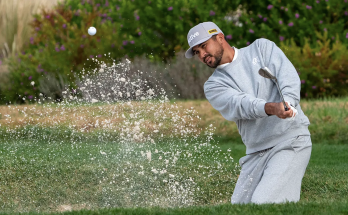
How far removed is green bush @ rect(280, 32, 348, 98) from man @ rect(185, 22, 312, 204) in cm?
836

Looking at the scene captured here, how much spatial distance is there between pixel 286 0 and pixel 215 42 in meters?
10.00

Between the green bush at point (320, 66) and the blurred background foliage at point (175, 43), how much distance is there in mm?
22

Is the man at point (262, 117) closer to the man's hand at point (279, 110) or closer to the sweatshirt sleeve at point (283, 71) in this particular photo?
the sweatshirt sleeve at point (283, 71)

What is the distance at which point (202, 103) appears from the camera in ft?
39.0

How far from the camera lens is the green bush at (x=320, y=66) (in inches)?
507

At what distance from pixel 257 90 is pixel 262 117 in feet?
0.97

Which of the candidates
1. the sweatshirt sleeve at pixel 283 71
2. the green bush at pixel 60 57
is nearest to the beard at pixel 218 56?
the sweatshirt sleeve at pixel 283 71

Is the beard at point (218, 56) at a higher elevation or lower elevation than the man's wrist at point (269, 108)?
higher

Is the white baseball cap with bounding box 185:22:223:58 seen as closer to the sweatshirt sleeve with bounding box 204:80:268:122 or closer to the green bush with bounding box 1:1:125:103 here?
the sweatshirt sleeve with bounding box 204:80:268:122

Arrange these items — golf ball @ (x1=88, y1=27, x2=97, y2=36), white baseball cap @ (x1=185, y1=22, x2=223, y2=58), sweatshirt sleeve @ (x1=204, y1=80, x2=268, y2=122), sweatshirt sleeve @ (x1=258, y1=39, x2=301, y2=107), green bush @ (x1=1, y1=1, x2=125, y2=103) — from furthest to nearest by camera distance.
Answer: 1. green bush @ (x1=1, y1=1, x2=125, y2=103)
2. golf ball @ (x1=88, y1=27, x2=97, y2=36)
3. white baseball cap @ (x1=185, y1=22, x2=223, y2=58)
4. sweatshirt sleeve @ (x1=258, y1=39, x2=301, y2=107)
5. sweatshirt sleeve @ (x1=204, y1=80, x2=268, y2=122)

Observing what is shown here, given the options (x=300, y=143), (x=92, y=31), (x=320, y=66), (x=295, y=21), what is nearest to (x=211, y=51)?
(x=300, y=143)

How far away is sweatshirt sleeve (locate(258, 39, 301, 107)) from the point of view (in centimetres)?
438

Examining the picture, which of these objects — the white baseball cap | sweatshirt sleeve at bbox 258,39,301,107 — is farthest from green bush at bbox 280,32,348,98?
the white baseball cap

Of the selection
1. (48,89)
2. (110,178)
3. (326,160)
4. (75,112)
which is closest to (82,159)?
(110,178)
